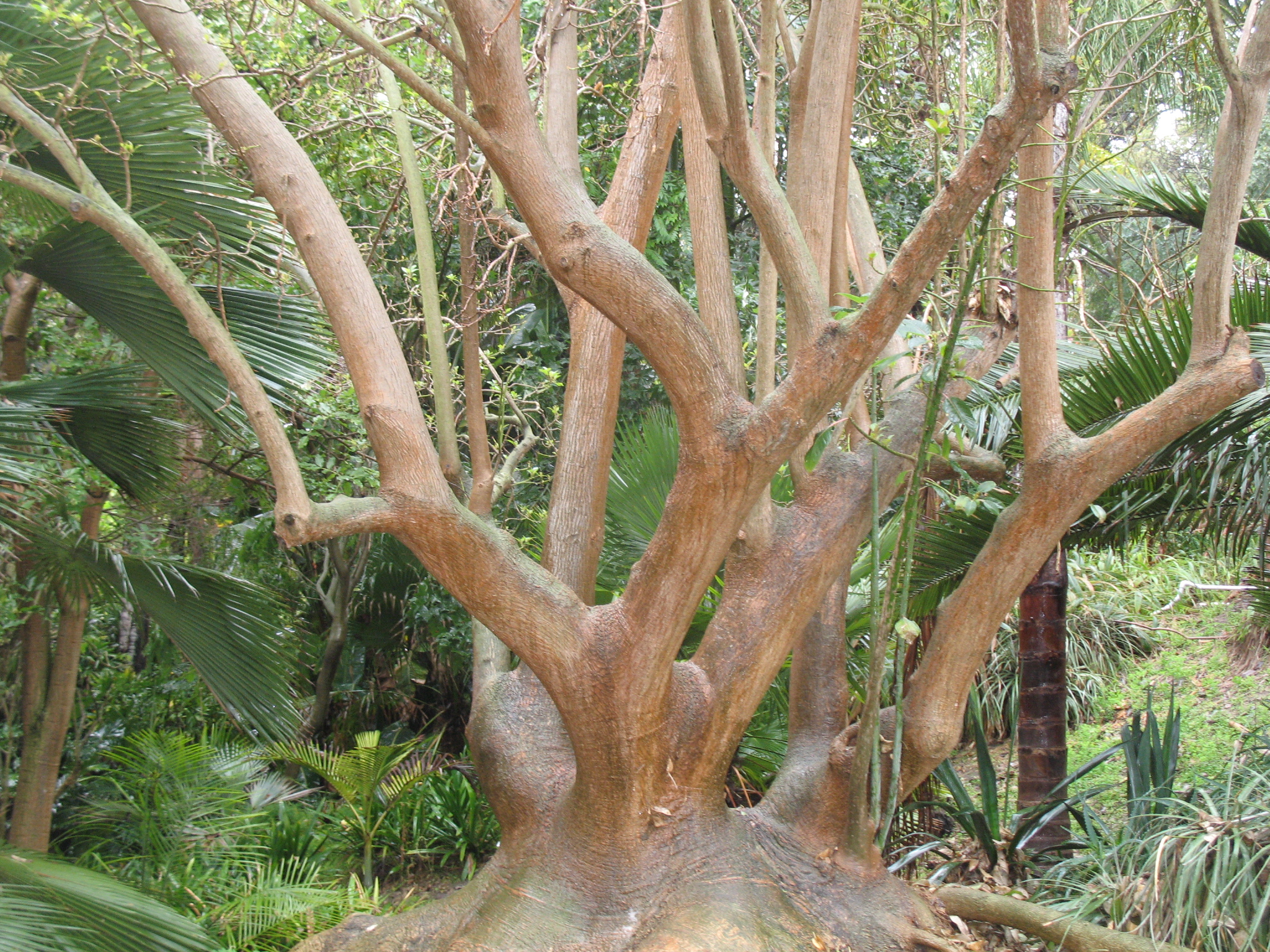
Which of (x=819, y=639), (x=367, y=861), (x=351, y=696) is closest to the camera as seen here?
(x=819, y=639)

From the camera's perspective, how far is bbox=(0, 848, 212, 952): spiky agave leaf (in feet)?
9.39

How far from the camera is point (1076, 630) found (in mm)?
8516

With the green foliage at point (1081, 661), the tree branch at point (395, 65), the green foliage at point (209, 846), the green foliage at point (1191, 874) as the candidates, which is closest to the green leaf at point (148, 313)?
the tree branch at point (395, 65)

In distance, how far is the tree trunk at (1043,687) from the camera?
418cm

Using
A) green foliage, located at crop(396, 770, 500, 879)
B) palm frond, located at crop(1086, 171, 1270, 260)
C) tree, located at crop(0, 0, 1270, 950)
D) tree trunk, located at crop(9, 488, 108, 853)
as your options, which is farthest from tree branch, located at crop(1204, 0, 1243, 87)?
green foliage, located at crop(396, 770, 500, 879)

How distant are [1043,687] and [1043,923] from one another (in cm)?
133

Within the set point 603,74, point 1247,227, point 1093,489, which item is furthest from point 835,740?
point 603,74

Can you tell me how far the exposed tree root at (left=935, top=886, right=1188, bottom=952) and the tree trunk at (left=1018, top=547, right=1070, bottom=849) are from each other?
36.0 inches

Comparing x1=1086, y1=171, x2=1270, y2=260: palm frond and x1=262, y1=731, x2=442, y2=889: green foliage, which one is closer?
x1=1086, y1=171, x2=1270, y2=260: palm frond

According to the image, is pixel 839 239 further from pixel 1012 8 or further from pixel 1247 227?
pixel 1247 227

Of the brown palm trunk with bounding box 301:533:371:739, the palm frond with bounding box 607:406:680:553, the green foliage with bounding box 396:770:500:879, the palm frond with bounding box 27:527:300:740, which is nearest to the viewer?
the palm frond with bounding box 27:527:300:740

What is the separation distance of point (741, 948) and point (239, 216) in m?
3.69

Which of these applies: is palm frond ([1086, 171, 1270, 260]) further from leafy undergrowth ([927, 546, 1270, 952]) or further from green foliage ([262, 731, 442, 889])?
green foliage ([262, 731, 442, 889])

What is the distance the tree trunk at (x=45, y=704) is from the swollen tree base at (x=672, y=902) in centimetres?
175
